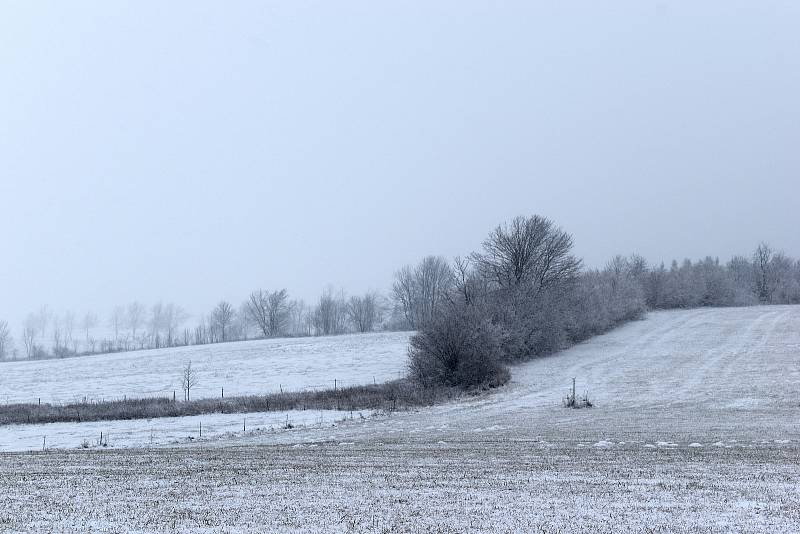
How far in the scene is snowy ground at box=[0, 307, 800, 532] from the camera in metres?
11.8

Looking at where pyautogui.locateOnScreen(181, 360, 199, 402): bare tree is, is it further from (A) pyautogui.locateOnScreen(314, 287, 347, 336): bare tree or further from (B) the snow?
(A) pyautogui.locateOnScreen(314, 287, 347, 336): bare tree

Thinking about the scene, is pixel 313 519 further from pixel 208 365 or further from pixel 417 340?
pixel 208 365

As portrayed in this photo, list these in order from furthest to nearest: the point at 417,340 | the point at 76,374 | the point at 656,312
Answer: the point at 656,312 → the point at 76,374 → the point at 417,340

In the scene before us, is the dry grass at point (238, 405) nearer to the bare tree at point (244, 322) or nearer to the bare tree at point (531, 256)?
the bare tree at point (531, 256)

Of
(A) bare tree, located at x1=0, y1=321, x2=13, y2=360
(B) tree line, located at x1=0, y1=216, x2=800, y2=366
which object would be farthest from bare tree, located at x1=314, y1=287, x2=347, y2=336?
(A) bare tree, located at x1=0, y1=321, x2=13, y2=360

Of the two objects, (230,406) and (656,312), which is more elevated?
(656,312)

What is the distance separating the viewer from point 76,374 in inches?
2904

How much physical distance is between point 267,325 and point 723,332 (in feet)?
281

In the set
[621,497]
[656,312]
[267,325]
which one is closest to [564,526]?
[621,497]

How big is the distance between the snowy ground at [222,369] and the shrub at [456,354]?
4.19 metres

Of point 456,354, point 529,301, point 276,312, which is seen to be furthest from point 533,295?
point 276,312

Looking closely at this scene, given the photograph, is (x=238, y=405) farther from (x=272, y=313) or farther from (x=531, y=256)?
(x=272, y=313)

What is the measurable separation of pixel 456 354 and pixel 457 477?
37289mm

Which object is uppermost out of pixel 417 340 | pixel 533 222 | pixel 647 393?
pixel 533 222
